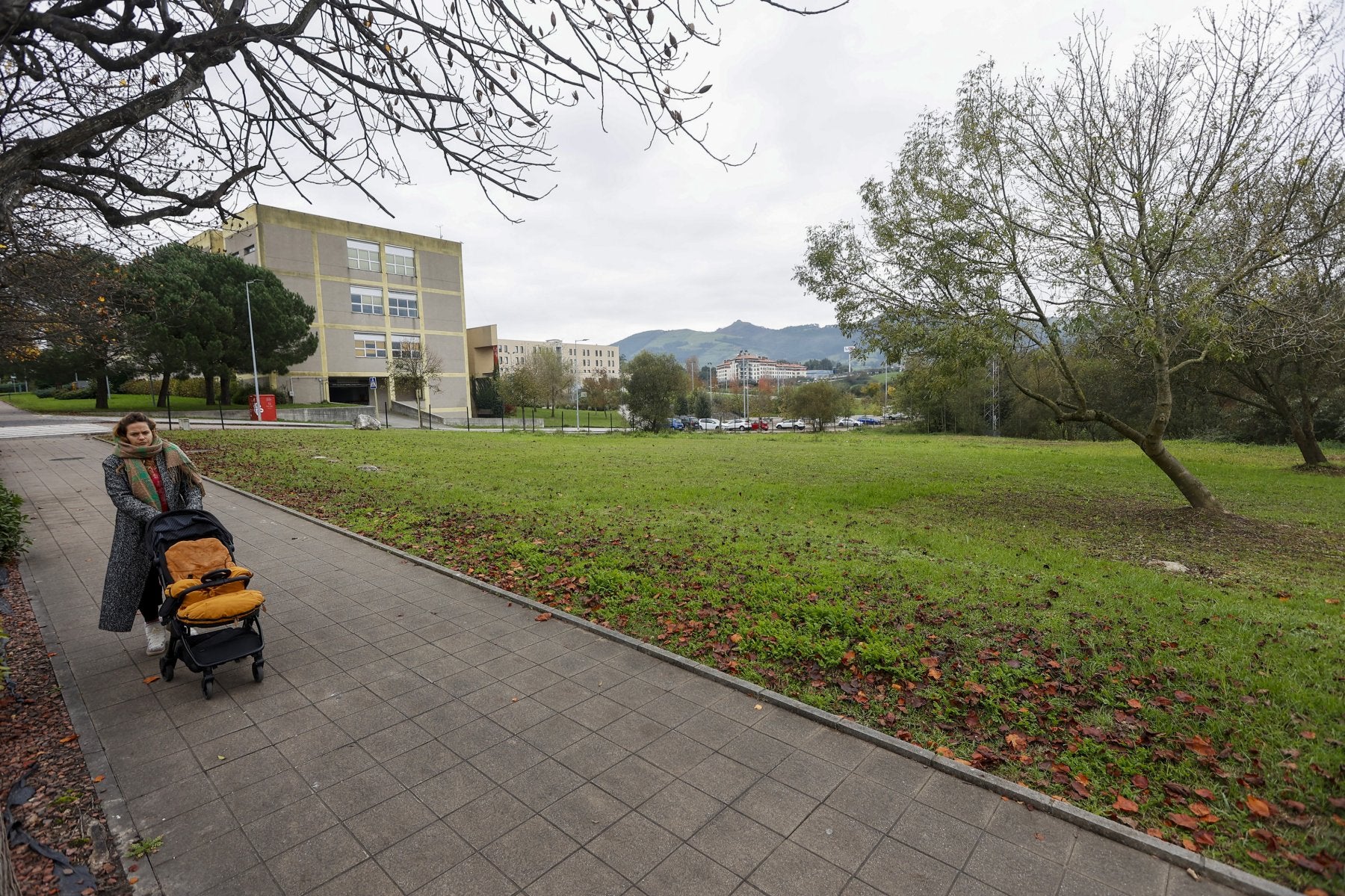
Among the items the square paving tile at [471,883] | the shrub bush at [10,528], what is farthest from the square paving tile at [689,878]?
the shrub bush at [10,528]

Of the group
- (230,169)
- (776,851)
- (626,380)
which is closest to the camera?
(776,851)

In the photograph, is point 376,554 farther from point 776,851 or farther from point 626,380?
point 626,380

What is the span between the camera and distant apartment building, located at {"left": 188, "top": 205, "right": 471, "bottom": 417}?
4278 centimetres

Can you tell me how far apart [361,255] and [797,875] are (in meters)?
54.0

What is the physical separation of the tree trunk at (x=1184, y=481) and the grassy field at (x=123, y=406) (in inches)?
1596

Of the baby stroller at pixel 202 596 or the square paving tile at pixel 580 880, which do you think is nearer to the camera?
the square paving tile at pixel 580 880

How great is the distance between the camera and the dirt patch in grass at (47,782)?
8.39 feet

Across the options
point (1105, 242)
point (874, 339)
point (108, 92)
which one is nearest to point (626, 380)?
point (874, 339)

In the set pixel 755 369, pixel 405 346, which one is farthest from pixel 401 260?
pixel 755 369

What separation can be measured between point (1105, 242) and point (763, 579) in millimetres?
7956

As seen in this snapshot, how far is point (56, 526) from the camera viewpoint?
8.62 m

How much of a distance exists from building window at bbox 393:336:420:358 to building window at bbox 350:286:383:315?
259 centimetres

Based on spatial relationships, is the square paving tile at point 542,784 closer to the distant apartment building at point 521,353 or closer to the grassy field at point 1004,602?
the grassy field at point 1004,602

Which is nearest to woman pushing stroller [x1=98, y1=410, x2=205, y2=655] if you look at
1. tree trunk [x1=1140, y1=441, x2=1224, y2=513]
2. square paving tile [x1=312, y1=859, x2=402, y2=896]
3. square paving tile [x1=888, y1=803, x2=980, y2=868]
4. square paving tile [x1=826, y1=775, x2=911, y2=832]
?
square paving tile [x1=312, y1=859, x2=402, y2=896]
